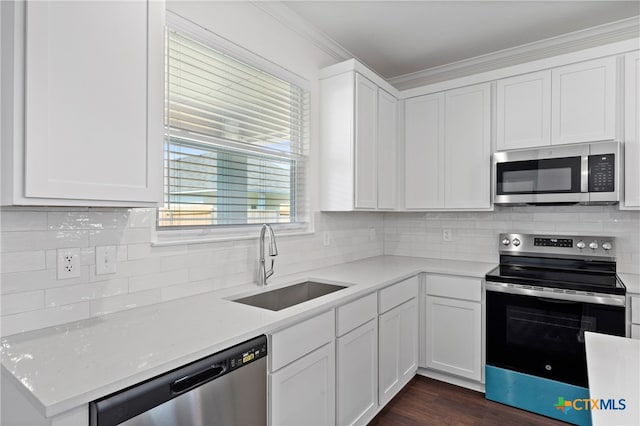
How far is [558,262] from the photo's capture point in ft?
9.32

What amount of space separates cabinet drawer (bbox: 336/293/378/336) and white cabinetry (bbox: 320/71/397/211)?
778 millimetres

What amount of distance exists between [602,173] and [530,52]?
130 cm

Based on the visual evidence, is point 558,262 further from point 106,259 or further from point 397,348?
point 106,259

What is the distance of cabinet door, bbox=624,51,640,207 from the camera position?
238cm

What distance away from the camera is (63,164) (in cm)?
118

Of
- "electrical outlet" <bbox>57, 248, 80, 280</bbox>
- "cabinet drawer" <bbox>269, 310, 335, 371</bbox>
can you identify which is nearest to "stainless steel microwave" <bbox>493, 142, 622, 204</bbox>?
"cabinet drawer" <bbox>269, 310, 335, 371</bbox>

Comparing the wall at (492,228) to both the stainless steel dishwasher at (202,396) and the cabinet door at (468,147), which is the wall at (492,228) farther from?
the stainless steel dishwasher at (202,396)

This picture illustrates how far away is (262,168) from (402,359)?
168cm

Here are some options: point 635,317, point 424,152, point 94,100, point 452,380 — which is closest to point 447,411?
point 452,380

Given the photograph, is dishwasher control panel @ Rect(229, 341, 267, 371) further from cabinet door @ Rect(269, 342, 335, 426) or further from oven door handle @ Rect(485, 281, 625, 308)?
oven door handle @ Rect(485, 281, 625, 308)

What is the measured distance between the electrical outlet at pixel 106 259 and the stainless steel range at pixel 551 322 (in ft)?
7.68

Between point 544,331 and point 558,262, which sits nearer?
point 544,331

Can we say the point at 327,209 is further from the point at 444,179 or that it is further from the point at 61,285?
the point at 61,285

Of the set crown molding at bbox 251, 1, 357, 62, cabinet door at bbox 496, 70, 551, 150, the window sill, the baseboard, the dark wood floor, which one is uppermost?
crown molding at bbox 251, 1, 357, 62
